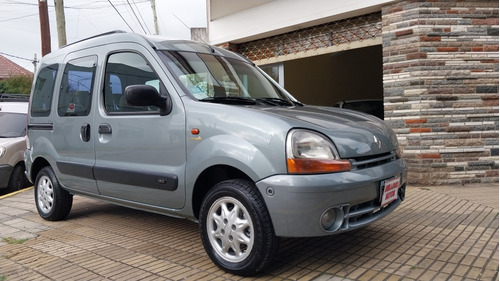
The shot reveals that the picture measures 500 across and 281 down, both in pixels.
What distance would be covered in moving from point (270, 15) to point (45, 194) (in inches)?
→ 214

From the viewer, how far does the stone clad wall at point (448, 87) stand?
20.5 ft

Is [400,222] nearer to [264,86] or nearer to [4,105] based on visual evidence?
[264,86]

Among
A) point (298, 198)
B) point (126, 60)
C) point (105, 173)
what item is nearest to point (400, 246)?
point (298, 198)

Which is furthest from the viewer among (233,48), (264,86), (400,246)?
(233,48)

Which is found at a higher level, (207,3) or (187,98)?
(207,3)

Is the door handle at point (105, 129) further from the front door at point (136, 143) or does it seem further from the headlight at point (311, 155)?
the headlight at point (311, 155)

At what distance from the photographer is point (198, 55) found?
3.86 m

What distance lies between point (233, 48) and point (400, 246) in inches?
260

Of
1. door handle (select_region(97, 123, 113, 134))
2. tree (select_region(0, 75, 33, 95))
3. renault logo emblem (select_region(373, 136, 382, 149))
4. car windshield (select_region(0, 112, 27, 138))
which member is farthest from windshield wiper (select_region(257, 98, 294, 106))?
tree (select_region(0, 75, 33, 95))

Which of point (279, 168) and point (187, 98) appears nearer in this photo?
point (279, 168)

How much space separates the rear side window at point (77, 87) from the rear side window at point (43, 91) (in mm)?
266

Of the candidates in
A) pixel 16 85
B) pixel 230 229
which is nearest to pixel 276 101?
pixel 230 229

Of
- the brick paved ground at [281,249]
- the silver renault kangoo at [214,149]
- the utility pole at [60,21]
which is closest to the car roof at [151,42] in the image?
the silver renault kangoo at [214,149]

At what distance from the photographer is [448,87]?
6.28 m
